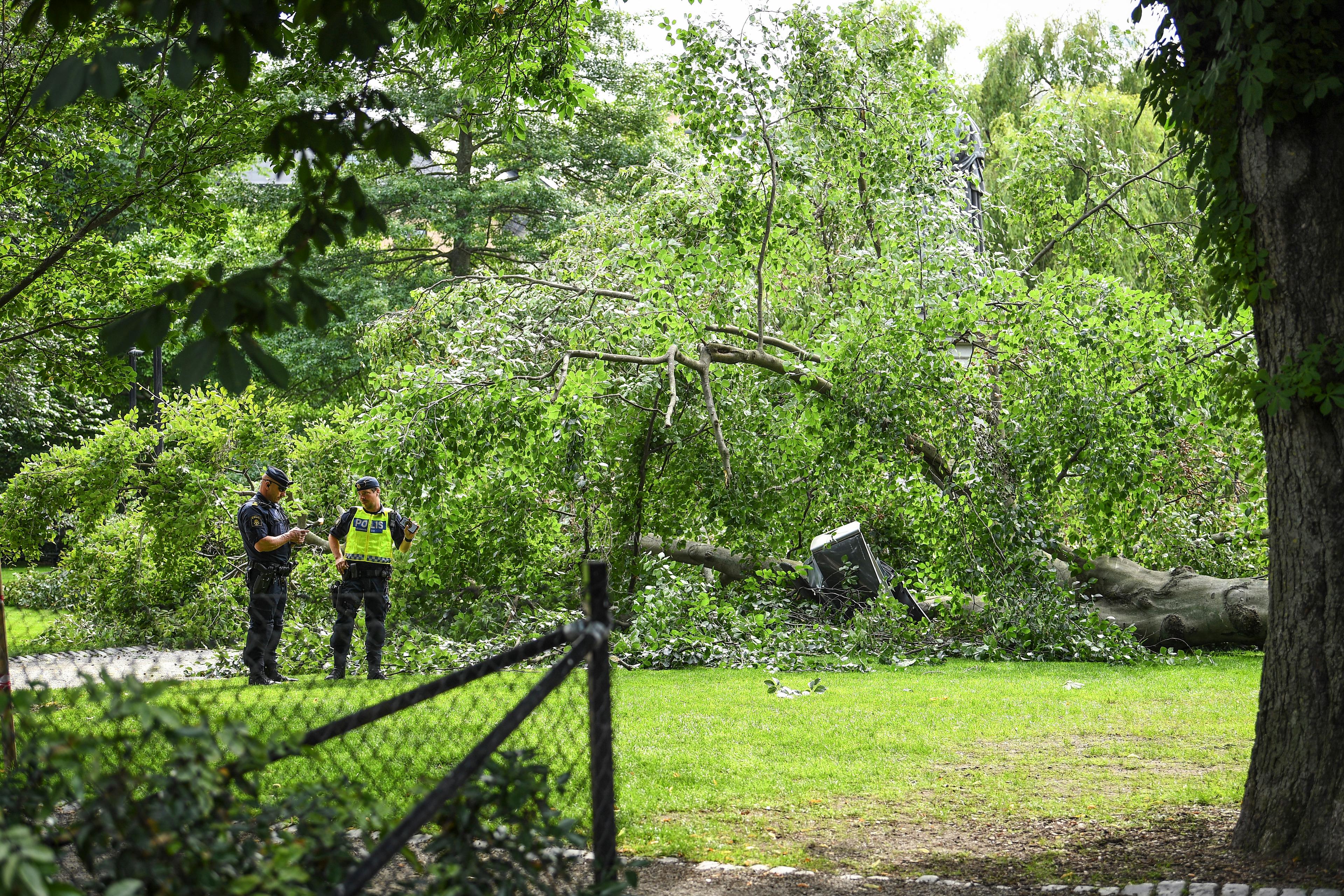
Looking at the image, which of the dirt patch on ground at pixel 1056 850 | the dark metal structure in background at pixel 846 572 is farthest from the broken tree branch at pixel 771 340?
the dirt patch on ground at pixel 1056 850

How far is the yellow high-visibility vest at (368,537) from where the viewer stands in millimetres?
8602

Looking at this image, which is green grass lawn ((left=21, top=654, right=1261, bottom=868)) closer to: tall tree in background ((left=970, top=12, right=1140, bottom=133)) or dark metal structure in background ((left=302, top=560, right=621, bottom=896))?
dark metal structure in background ((left=302, top=560, right=621, bottom=896))

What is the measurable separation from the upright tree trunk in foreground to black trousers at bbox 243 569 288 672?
22.9 ft

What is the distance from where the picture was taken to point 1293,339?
12.5 ft

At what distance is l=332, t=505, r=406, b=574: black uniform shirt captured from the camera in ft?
28.5

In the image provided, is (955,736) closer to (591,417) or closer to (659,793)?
(659,793)

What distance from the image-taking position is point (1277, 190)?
3.81 m

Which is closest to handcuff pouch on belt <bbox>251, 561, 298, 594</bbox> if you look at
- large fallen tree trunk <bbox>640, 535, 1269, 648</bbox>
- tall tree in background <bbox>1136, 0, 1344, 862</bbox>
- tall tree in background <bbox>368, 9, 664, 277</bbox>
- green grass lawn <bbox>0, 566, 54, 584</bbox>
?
large fallen tree trunk <bbox>640, 535, 1269, 648</bbox>

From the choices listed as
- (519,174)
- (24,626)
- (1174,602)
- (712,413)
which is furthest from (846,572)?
(519,174)

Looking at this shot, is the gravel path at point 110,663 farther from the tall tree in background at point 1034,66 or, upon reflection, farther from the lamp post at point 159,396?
the tall tree in background at point 1034,66

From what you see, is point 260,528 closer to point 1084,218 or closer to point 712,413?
point 712,413

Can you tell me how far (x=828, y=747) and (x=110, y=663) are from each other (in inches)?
323

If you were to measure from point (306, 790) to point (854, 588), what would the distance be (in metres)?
8.71

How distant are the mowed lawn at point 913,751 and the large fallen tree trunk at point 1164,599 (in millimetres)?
757
